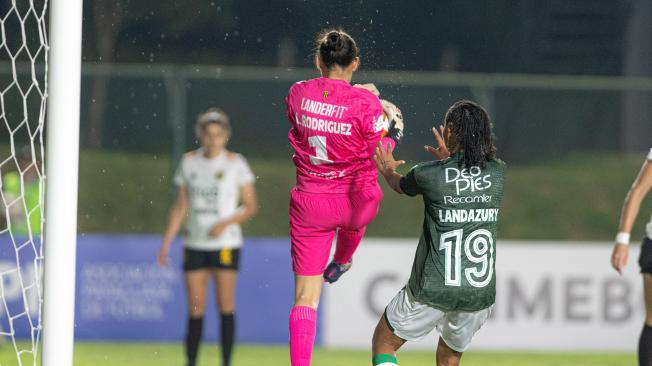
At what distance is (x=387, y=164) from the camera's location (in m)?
4.74

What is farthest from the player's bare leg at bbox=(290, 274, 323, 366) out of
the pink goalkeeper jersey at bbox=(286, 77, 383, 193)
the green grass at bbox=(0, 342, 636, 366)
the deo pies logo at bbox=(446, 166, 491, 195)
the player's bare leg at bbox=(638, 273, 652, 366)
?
the green grass at bbox=(0, 342, 636, 366)

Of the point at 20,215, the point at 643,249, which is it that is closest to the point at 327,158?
the point at 643,249

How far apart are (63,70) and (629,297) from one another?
6.05 meters

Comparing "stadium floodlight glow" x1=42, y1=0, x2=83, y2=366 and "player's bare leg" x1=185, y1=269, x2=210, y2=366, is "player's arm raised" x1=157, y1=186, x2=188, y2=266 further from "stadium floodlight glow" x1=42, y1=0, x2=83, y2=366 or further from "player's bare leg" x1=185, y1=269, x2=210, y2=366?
"stadium floodlight glow" x1=42, y1=0, x2=83, y2=366

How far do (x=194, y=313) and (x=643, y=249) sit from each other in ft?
10.6

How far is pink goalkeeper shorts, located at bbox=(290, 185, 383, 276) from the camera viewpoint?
4.88 meters

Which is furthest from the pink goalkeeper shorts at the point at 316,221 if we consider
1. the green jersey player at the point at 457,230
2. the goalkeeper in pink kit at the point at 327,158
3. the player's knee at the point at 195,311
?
the player's knee at the point at 195,311

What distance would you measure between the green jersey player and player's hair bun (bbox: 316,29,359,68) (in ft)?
1.82

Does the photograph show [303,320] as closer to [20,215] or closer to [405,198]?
[20,215]

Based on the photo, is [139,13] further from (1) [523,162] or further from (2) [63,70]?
(2) [63,70]

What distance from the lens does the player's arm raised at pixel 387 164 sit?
4.66 metres

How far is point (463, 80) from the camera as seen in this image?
11.3 metres

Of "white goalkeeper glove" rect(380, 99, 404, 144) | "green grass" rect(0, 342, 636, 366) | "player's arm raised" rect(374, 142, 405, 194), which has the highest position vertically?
"white goalkeeper glove" rect(380, 99, 404, 144)

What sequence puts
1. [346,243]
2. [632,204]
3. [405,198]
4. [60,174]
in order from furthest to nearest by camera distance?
[405,198]
[632,204]
[346,243]
[60,174]
